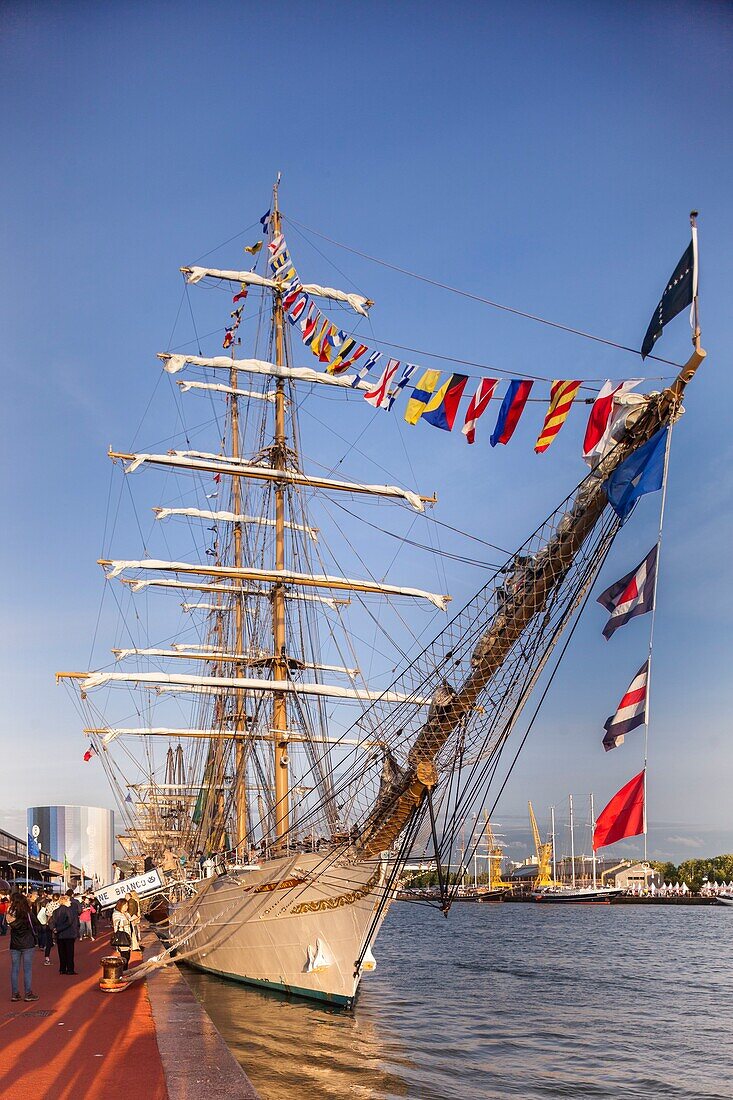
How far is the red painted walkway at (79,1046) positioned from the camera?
30.0ft

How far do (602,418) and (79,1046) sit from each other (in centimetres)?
993

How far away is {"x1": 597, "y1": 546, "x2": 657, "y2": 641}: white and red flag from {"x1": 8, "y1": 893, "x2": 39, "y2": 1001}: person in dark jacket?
9.31m

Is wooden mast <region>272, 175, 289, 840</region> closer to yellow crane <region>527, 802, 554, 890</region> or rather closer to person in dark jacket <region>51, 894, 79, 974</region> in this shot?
person in dark jacket <region>51, 894, 79, 974</region>

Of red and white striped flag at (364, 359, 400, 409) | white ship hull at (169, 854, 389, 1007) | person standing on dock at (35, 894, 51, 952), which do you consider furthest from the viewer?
person standing on dock at (35, 894, 51, 952)

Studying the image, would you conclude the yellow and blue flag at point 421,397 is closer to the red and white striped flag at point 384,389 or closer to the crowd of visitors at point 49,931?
the red and white striped flag at point 384,389

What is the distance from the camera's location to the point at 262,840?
25.5 m

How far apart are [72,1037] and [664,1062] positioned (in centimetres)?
1232

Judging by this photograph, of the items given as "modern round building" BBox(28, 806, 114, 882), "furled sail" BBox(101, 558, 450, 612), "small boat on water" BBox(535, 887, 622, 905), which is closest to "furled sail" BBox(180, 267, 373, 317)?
"furled sail" BBox(101, 558, 450, 612)

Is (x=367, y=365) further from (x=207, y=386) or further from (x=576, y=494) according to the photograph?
(x=207, y=386)

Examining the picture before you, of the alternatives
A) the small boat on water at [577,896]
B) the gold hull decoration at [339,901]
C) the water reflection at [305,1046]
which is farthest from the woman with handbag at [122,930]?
the small boat on water at [577,896]

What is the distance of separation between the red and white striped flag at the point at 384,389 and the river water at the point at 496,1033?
11361mm

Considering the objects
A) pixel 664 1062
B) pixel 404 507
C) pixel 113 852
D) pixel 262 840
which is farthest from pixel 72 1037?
pixel 113 852

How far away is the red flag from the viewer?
11102 mm

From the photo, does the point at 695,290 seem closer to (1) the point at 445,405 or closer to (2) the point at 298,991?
(1) the point at 445,405
